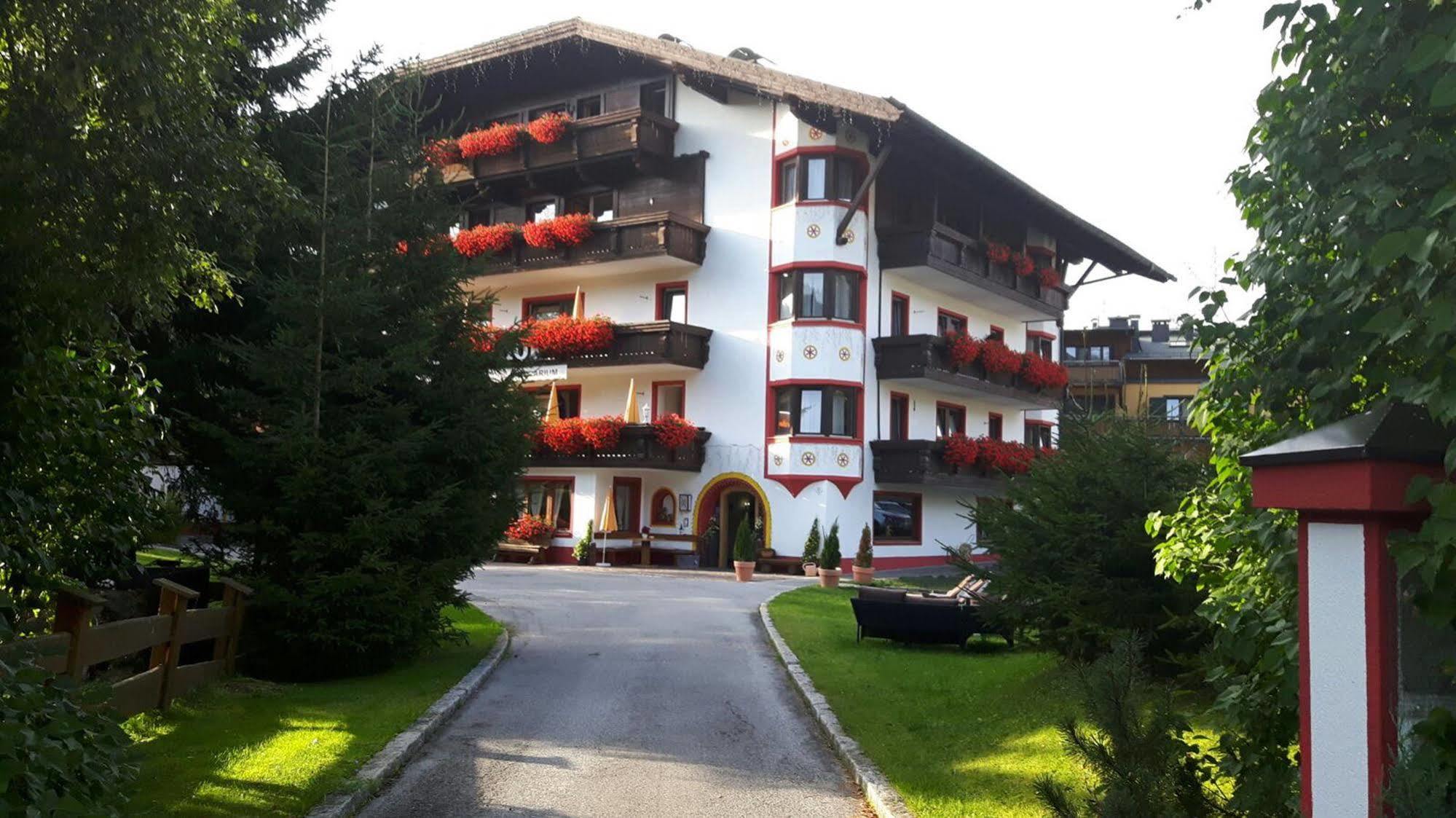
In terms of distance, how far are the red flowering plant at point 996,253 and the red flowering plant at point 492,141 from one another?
14.5m

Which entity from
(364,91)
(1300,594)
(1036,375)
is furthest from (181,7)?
(1036,375)

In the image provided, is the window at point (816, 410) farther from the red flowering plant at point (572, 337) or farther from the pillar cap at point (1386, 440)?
the pillar cap at point (1386, 440)

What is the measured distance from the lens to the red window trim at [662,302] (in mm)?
33219

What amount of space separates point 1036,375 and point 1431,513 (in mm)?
35626

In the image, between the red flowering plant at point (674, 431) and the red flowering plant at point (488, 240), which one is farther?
the red flowering plant at point (488, 240)

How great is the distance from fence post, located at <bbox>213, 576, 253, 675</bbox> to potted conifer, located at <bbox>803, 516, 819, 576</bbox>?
19.5 meters

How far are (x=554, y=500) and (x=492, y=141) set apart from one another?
10821 millimetres

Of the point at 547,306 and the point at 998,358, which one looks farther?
the point at 547,306

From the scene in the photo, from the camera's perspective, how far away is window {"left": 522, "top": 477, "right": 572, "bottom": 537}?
1329 inches

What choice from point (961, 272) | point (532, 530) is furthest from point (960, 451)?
point (532, 530)

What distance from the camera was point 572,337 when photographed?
107ft

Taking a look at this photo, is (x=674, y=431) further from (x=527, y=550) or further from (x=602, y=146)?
(x=602, y=146)

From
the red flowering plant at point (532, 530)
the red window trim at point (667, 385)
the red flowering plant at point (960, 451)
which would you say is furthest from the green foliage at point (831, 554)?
the red flowering plant at point (532, 530)

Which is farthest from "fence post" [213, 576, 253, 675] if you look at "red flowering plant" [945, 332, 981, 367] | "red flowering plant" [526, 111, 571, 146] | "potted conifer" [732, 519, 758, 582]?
"red flowering plant" [945, 332, 981, 367]
